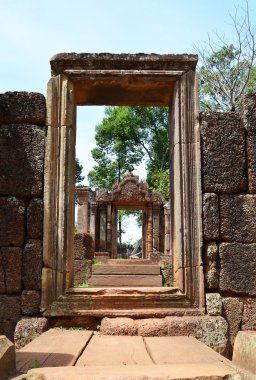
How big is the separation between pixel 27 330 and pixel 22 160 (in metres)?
1.86

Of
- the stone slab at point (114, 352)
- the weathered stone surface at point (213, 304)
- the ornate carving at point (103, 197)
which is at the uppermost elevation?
the ornate carving at point (103, 197)

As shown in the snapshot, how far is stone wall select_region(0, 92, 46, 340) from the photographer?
521 cm

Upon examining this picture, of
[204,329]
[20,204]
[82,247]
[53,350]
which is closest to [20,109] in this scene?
[20,204]

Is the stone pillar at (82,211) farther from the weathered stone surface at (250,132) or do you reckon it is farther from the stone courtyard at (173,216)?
the weathered stone surface at (250,132)

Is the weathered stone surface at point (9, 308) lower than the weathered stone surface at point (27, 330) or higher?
higher

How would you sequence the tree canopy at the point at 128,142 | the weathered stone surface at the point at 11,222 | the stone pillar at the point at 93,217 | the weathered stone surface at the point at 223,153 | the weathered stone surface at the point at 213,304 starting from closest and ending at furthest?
the weathered stone surface at the point at 213,304 → the weathered stone surface at the point at 11,222 → the weathered stone surface at the point at 223,153 → the stone pillar at the point at 93,217 → the tree canopy at the point at 128,142

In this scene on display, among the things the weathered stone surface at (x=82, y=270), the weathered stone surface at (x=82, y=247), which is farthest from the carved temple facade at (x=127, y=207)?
the weathered stone surface at (x=82, y=270)

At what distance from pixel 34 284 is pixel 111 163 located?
2901cm

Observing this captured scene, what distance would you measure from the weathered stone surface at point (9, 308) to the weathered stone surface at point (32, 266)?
0.65ft

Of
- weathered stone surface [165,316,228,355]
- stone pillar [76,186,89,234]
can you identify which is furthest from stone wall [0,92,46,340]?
stone pillar [76,186,89,234]


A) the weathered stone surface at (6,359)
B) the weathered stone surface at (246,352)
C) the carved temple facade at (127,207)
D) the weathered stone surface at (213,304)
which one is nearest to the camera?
the weathered stone surface at (6,359)

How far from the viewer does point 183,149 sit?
18.2ft

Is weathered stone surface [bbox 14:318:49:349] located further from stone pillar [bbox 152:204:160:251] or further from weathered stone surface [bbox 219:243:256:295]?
stone pillar [bbox 152:204:160:251]

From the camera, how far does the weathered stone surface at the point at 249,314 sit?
5191 mm
